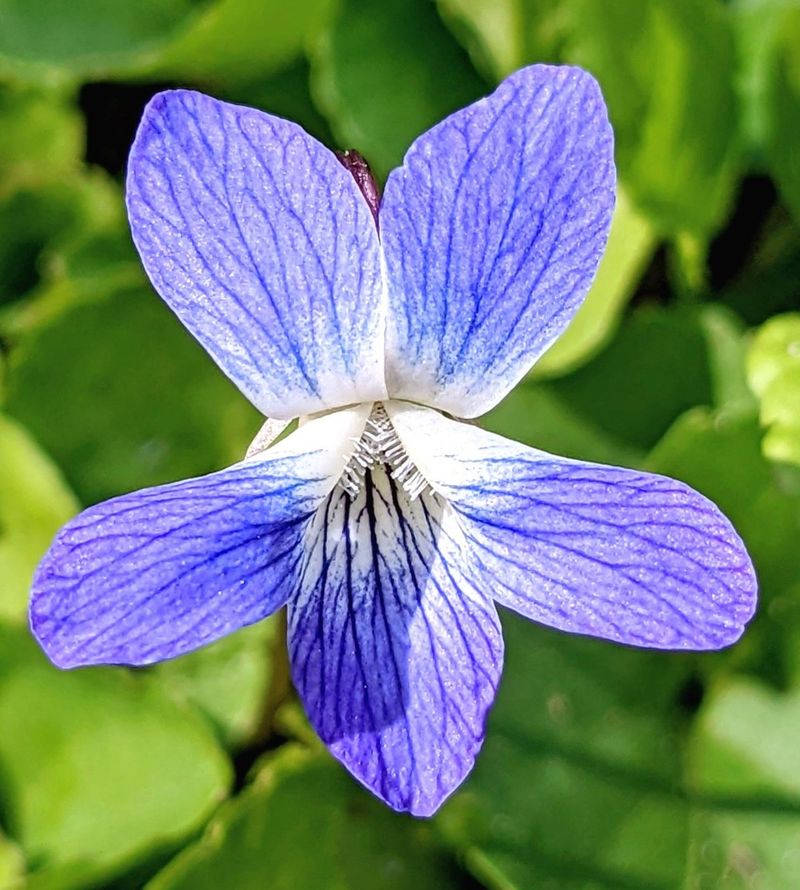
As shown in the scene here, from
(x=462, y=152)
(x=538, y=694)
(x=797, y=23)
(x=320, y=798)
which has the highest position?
(x=462, y=152)

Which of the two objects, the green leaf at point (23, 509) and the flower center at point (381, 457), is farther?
the green leaf at point (23, 509)

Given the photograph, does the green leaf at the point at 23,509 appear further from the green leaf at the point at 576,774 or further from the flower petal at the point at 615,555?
the flower petal at the point at 615,555

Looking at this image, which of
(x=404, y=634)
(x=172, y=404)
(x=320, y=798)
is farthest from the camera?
(x=172, y=404)

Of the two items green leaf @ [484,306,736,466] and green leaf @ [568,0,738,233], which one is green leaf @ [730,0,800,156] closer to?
green leaf @ [568,0,738,233]

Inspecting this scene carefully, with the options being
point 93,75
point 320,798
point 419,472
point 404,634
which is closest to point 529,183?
point 419,472

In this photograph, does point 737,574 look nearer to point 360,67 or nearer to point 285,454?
point 285,454

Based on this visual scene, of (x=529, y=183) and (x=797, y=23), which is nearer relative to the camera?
(x=529, y=183)

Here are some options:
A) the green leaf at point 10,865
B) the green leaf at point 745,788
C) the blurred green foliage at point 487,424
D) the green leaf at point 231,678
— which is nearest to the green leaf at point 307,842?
the blurred green foliage at point 487,424
